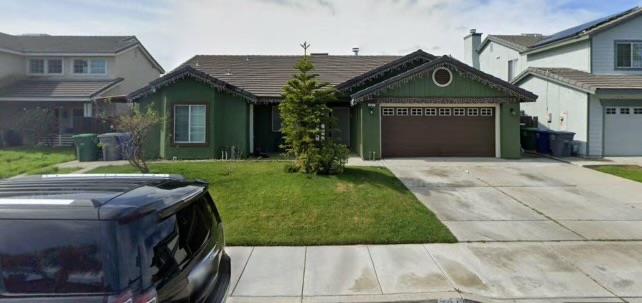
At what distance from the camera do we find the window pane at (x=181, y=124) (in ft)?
54.1

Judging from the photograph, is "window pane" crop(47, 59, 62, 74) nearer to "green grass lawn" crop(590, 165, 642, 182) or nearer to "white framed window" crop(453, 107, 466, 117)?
"white framed window" crop(453, 107, 466, 117)

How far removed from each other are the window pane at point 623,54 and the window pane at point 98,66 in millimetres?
27571

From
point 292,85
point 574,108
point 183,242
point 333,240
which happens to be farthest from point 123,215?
point 574,108

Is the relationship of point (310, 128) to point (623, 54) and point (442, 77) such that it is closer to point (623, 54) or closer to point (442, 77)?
point (442, 77)

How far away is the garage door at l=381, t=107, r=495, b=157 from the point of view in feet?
55.8

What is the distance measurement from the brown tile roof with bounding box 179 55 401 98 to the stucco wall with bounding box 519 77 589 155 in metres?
7.96

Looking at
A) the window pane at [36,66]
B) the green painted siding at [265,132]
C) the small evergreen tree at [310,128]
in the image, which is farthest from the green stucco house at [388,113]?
the window pane at [36,66]

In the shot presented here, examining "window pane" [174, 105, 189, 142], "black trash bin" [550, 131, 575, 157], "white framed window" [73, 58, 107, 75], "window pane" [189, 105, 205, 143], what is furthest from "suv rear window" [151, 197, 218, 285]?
"white framed window" [73, 58, 107, 75]

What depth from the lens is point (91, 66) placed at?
1007 inches

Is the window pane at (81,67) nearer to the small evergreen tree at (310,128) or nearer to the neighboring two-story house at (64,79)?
the neighboring two-story house at (64,79)

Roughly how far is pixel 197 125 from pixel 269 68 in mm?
6554

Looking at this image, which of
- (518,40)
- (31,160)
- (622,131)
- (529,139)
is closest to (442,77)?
→ (529,139)

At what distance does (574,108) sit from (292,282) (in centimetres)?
1724

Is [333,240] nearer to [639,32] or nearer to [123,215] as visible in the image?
[123,215]
